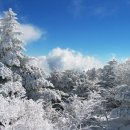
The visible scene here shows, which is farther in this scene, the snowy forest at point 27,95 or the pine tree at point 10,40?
the pine tree at point 10,40

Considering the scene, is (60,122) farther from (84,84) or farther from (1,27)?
(84,84)

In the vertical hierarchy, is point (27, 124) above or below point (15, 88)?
below

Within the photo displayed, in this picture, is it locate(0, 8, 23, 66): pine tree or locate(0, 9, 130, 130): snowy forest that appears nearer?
locate(0, 9, 130, 130): snowy forest

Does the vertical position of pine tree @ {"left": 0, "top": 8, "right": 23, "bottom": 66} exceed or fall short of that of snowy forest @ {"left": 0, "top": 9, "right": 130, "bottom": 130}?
it exceeds it

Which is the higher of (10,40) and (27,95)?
(10,40)

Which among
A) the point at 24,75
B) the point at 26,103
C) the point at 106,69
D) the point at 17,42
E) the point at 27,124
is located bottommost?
the point at 27,124

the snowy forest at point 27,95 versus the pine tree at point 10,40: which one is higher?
the pine tree at point 10,40

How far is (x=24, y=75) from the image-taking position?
2548 cm

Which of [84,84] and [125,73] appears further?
[84,84]

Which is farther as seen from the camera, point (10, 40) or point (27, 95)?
point (27, 95)

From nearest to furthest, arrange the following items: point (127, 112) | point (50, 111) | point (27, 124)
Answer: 1. point (27, 124)
2. point (50, 111)
3. point (127, 112)

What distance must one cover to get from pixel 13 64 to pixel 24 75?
2144 millimetres

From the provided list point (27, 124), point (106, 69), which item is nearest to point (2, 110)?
point (27, 124)

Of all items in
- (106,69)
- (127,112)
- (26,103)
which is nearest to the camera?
(26,103)
